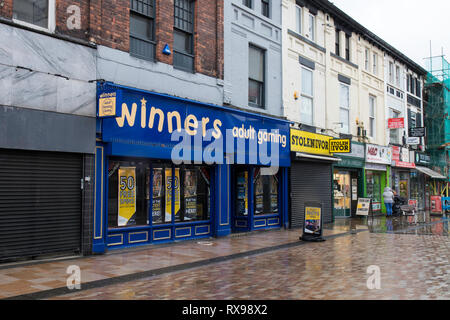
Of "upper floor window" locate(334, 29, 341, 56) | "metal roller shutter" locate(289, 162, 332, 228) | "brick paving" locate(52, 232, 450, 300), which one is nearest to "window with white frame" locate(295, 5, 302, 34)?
"upper floor window" locate(334, 29, 341, 56)

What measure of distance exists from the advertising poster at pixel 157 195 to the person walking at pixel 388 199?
51.3 feet

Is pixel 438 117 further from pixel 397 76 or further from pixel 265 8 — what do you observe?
pixel 265 8

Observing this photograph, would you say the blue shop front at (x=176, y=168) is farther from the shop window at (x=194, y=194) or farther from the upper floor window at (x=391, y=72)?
the upper floor window at (x=391, y=72)

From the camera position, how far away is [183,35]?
45.2 feet

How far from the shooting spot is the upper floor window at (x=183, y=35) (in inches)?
529

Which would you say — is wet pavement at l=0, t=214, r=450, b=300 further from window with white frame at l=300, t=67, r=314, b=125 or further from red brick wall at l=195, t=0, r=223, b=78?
window with white frame at l=300, t=67, r=314, b=125

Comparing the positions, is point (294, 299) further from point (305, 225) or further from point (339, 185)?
point (339, 185)

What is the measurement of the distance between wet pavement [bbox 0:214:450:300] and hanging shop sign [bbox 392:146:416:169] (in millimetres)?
14253

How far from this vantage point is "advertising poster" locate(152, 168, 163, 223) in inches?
486

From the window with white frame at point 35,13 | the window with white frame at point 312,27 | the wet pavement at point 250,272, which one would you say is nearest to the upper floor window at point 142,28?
the window with white frame at point 35,13

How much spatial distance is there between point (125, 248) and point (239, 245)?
10.8 ft

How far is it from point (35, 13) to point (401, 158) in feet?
78.9

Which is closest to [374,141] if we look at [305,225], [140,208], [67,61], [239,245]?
[305,225]

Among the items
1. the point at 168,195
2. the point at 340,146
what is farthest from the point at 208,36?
the point at 340,146
